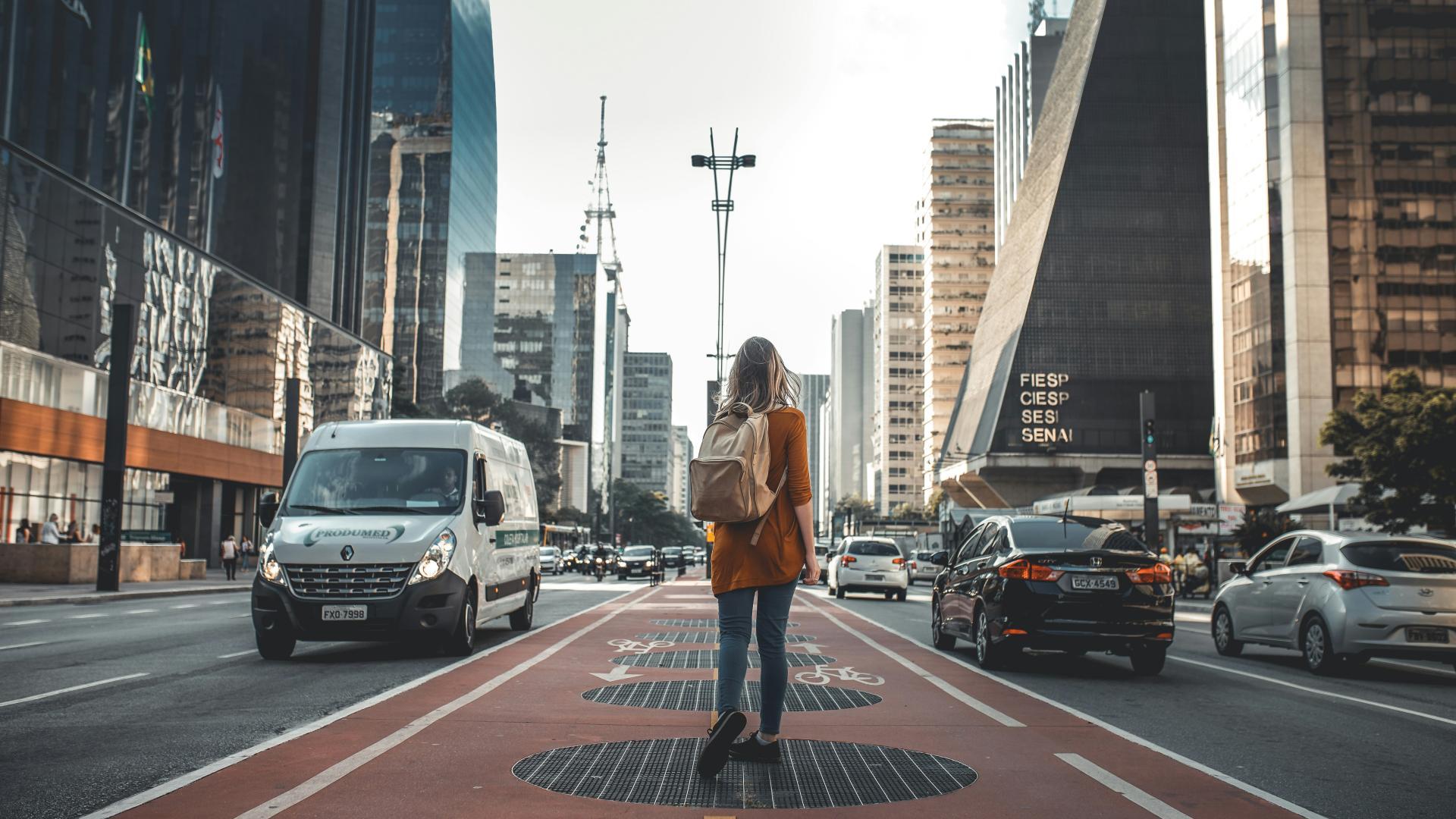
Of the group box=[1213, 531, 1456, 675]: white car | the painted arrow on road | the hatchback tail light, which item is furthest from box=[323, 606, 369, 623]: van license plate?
box=[1213, 531, 1456, 675]: white car

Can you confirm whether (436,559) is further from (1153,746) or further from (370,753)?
(1153,746)

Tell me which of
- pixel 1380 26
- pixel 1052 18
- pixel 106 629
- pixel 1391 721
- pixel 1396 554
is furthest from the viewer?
pixel 1052 18

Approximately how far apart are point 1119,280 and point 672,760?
95222 mm

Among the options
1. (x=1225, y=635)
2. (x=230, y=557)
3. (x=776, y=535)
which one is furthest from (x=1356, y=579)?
(x=230, y=557)

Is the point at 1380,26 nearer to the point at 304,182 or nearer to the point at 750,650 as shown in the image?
the point at 750,650

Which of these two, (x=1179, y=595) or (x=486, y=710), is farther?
(x=1179, y=595)

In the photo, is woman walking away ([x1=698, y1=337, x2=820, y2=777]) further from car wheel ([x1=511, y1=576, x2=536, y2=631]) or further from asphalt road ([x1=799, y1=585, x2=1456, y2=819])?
car wheel ([x1=511, y1=576, x2=536, y2=631])

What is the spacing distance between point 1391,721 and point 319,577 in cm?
891

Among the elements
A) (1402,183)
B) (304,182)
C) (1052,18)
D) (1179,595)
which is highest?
(1052,18)

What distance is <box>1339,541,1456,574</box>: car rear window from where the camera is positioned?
12664 mm

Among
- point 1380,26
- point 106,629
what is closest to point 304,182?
point 1380,26

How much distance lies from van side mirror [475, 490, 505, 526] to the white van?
0.04 ft

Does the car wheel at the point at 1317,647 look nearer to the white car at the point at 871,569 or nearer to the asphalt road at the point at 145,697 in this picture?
the asphalt road at the point at 145,697

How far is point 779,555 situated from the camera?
19.5ft
